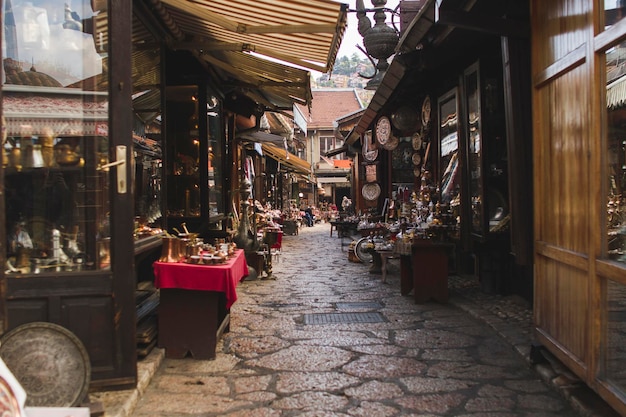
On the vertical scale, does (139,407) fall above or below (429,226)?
below

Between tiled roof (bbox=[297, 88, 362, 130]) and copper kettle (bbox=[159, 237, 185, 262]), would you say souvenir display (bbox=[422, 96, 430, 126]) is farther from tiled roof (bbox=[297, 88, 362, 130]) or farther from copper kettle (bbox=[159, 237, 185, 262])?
tiled roof (bbox=[297, 88, 362, 130])

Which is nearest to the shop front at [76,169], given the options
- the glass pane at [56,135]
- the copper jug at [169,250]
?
the glass pane at [56,135]

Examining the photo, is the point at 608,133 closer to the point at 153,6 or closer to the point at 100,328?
the point at 100,328

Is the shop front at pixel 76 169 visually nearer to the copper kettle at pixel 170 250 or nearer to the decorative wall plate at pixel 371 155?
the copper kettle at pixel 170 250

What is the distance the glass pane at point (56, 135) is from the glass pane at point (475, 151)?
5973 millimetres

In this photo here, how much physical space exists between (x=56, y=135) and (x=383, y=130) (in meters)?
9.35

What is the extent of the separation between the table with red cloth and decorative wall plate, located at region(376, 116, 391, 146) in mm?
7940

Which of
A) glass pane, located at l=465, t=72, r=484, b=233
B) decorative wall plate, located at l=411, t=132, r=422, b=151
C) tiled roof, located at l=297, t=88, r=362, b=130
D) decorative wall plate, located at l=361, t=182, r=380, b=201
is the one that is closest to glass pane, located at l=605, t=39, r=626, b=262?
glass pane, located at l=465, t=72, r=484, b=233

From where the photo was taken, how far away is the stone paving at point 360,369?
4.57 metres

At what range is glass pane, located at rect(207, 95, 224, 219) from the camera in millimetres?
9312

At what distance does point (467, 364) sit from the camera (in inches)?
223

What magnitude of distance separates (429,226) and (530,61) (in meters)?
3.94

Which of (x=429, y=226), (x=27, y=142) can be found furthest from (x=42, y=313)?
(x=429, y=226)

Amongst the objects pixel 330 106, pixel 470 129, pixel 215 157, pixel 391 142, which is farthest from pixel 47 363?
pixel 330 106
